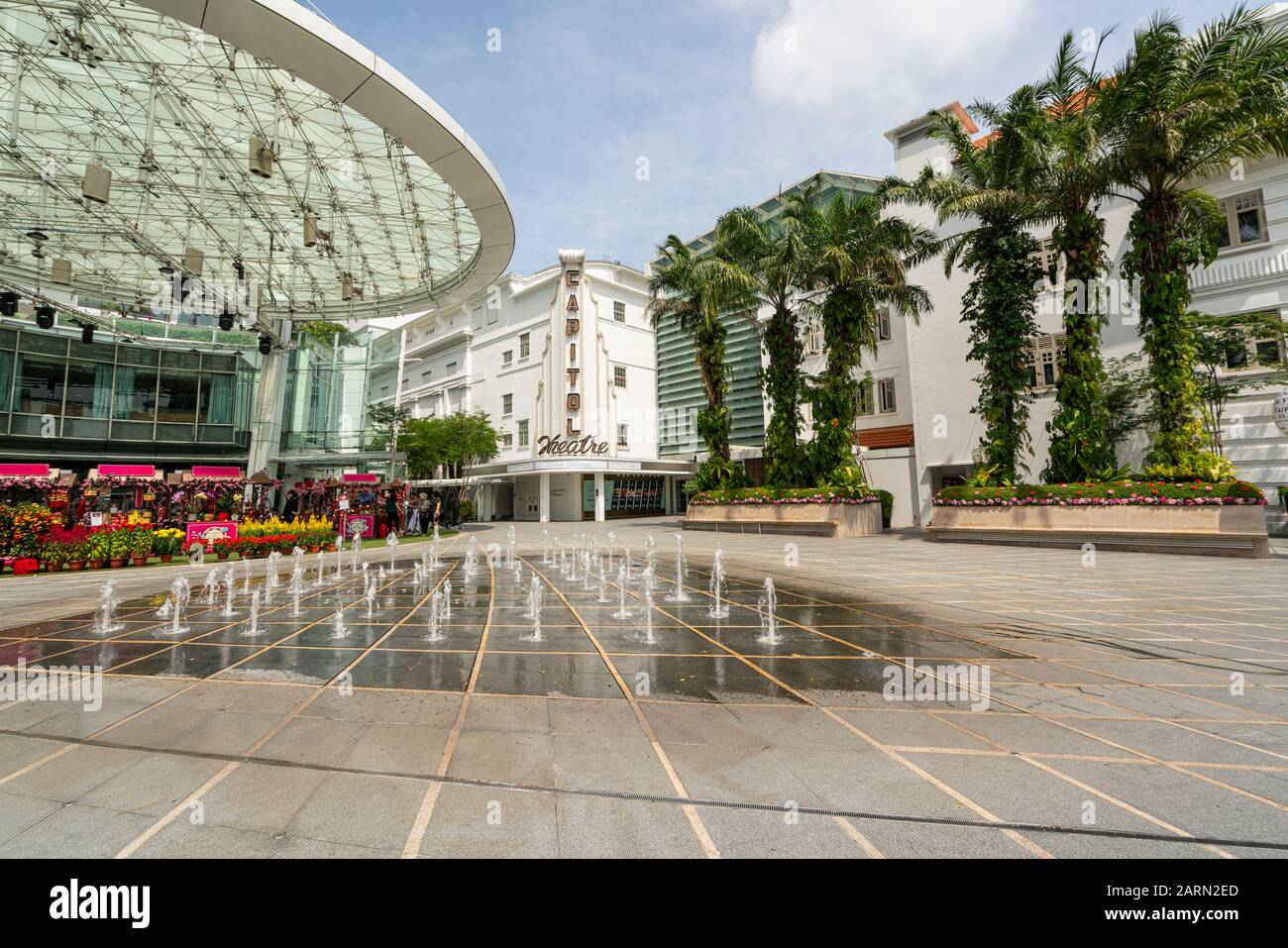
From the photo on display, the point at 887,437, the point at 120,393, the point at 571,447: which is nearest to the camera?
the point at 887,437

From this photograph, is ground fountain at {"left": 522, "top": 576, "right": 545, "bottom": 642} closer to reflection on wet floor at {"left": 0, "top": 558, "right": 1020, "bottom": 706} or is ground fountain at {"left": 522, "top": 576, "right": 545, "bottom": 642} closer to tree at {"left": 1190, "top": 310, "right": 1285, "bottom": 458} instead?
reflection on wet floor at {"left": 0, "top": 558, "right": 1020, "bottom": 706}

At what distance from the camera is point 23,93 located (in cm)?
1501

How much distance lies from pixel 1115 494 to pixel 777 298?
12799 mm

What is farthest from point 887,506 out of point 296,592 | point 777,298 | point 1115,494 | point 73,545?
point 73,545

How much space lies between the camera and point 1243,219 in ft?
60.7

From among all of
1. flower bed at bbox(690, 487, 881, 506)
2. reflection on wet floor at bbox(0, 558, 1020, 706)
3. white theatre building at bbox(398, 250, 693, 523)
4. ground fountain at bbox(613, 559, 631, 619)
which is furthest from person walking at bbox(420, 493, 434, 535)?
reflection on wet floor at bbox(0, 558, 1020, 706)

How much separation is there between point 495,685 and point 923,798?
318 cm

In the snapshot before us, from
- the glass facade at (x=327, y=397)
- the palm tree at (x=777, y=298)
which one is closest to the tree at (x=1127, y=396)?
the palm tree at (x=777, y=298)

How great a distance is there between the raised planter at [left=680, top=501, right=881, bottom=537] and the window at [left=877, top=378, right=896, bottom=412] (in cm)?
758

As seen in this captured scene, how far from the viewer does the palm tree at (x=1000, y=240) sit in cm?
1584

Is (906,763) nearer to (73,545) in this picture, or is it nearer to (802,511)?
(802,511)

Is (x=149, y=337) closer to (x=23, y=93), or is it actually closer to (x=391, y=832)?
(x=23, y=93)

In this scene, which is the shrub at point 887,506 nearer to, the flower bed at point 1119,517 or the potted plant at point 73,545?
the flower bed at point 1119,517

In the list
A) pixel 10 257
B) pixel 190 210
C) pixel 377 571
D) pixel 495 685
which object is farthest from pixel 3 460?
pixel 495 685
